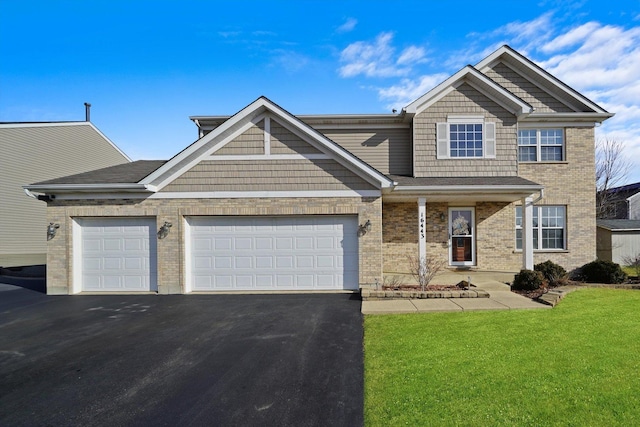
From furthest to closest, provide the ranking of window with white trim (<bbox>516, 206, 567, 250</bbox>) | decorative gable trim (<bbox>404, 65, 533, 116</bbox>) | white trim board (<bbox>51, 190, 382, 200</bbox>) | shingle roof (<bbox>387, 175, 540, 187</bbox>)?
window with white trim (<bbox>516, 206, 567, 250</bbox>), decorative gable trim (<bbox>404, 65, 533, 116</bbox>), shingle roof (<bbox>387, 175, 540, 187</bbox>), white trim board (<bbox>51, 190, 382, 200</bbox>)

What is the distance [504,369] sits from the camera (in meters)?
4.62

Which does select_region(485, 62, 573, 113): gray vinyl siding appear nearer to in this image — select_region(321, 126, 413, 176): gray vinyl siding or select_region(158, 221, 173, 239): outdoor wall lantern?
select_region(321, 126, 413, 176): gray vinyl siding

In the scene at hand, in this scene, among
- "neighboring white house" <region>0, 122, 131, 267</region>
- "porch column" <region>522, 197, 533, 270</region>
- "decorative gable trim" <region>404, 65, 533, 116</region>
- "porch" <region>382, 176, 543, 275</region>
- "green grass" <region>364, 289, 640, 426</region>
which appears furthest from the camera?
"neighboring white house" <region>0, 122, 131, 267</region>

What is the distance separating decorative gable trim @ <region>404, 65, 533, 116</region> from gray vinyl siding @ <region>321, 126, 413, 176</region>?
126cm

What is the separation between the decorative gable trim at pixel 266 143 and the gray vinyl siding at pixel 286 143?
0.41 feet

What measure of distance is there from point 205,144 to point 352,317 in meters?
6.91

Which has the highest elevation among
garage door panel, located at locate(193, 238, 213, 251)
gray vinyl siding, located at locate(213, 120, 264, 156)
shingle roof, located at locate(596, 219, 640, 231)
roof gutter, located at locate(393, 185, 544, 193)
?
gray vinyl siding, located at locate(213, 120, 264, 156)

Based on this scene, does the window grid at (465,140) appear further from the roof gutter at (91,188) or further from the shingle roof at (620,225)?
the roof gutter at (91,188)

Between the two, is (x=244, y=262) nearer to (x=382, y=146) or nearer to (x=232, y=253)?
(x=232, y=253)

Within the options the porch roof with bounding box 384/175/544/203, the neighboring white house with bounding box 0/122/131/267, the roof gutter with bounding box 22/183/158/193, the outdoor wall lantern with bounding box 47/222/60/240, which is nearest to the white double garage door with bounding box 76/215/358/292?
the outdoor wall lantern with bounding box 47/222/60/240

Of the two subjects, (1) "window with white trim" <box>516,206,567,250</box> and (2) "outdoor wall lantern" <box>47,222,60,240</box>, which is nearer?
(2) "outdoor wall lantern" <box>47,222,60,240</box>

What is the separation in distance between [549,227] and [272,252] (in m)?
11.7

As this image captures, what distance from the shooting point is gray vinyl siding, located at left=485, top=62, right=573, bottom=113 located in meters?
13.6

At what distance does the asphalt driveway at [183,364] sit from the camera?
3.83 metres
